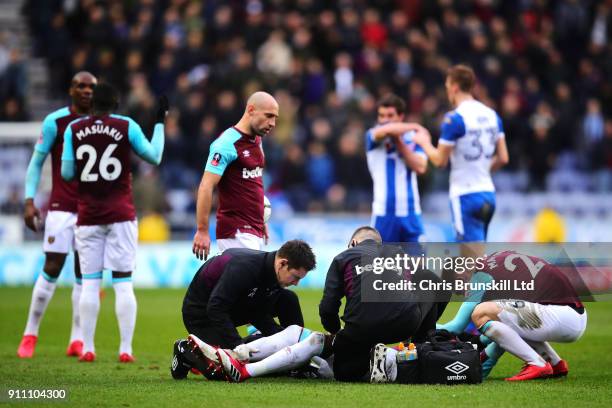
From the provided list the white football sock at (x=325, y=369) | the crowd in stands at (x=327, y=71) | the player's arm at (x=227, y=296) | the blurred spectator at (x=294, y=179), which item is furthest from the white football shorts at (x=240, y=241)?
Result: the blurred spectator at (x=294, y=179)

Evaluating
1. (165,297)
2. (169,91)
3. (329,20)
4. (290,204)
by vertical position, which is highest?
(329,20)

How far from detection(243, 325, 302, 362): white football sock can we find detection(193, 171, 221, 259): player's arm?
1.10 meters

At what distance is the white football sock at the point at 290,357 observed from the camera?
27.4ft

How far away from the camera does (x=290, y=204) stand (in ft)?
68.6

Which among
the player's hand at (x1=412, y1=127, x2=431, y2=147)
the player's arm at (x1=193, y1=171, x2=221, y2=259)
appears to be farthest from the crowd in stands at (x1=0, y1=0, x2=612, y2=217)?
the player's arm at (x1=193, y1=171, x2=221, y2=259)

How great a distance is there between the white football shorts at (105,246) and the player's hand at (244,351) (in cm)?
221

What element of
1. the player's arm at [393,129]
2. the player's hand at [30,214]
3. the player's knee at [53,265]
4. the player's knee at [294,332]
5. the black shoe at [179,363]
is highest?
the player's arm at [393,129]

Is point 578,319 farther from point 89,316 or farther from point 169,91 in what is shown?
point 169,91

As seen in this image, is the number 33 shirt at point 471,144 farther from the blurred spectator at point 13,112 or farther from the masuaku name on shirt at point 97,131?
the blurred spectator at point 13,112

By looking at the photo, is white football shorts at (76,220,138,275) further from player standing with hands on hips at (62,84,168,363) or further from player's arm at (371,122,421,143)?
player's arm at (371,122,421,143)

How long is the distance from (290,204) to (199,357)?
41.6 feet

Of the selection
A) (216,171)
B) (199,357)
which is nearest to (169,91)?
(216,171)

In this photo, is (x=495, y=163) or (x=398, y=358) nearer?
(x=398, y=358)

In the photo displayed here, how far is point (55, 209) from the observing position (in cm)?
1103
